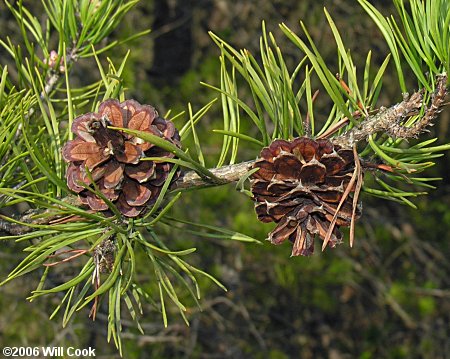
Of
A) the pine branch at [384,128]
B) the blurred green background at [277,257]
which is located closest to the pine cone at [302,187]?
the pine branch at [384,128]

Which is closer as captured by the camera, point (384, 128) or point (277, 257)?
point (384, 128)

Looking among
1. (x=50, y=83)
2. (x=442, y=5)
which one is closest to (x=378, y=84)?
(x=442, y=5)

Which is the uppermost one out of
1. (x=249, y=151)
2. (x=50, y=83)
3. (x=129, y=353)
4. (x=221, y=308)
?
(x=50, y=83)

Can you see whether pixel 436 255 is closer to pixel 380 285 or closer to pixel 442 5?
pixel 380 285

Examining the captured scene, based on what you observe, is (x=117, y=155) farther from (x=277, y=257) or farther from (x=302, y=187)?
(x=277, y=257)

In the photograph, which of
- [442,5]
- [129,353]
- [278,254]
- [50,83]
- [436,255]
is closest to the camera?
[442,5]

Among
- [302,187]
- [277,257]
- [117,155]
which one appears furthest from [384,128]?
[277,257]

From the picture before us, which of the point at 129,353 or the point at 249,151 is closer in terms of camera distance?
the point at 129,353
